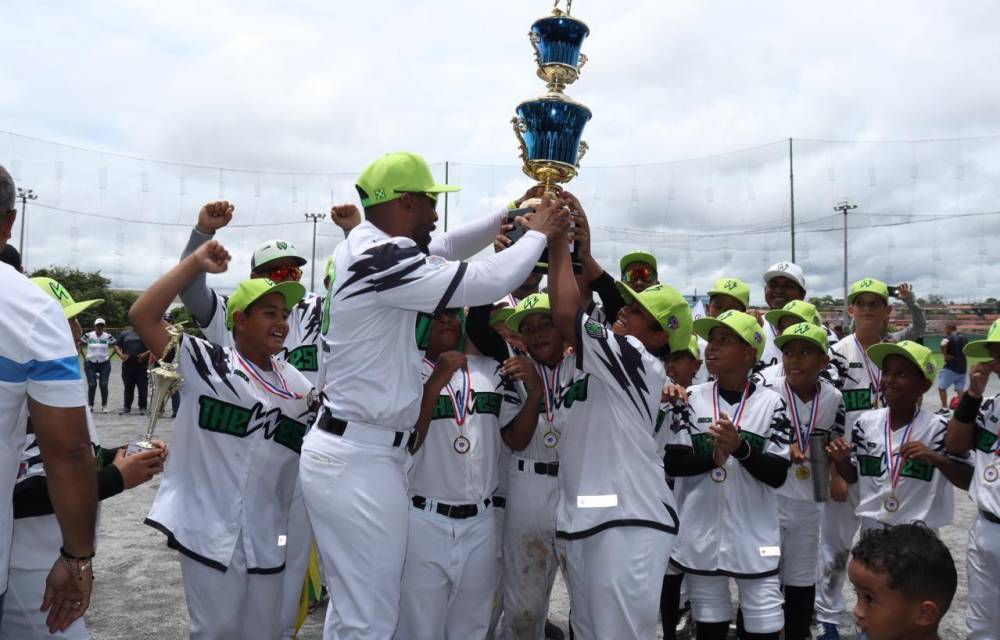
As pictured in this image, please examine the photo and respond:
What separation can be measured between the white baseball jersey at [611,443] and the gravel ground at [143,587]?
8.16ft

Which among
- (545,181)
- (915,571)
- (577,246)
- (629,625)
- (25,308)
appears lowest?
(629,625)

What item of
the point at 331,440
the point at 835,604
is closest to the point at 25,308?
the point at 331,440

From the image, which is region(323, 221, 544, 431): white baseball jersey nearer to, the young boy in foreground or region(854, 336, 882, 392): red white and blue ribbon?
the young boy in foreground

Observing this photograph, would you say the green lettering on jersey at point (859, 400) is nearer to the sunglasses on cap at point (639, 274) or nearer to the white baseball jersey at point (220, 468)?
the sunglasses on cap at point (639, 274)

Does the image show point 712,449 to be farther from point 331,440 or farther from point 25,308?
point 25,308

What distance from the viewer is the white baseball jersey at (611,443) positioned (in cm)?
359

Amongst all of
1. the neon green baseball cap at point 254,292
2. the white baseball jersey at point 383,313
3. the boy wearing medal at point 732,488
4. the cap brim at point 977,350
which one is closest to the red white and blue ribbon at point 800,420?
the boy wearing medal at point 732,488

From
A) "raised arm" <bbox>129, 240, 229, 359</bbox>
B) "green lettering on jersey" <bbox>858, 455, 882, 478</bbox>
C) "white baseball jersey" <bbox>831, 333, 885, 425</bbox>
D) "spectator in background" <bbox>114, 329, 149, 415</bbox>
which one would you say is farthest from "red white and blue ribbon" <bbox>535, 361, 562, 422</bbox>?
"spectator in background" <bbox>114, 329, 149, 415</bbox>

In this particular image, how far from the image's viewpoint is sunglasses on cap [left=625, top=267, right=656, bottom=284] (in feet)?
22.9

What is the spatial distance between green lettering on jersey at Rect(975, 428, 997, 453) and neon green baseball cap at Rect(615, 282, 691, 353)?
6.98ft

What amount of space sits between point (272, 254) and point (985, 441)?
5.18m

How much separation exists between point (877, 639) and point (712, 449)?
1962mm

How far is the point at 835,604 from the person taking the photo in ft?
17.7

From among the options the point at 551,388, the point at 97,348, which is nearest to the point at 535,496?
the point at 551,388
